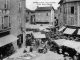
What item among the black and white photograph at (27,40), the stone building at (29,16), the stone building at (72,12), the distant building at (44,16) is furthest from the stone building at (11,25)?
the distant building at (44,16)

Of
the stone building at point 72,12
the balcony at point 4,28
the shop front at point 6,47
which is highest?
the stone building at point 72,12

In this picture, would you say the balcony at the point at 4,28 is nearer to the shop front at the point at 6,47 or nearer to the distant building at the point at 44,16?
the shop front at the point at 6,47

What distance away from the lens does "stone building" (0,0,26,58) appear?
1937cm

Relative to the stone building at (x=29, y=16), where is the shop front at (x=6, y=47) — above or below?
below

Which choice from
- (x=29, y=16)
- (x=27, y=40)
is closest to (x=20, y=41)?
(x=27, y=40)

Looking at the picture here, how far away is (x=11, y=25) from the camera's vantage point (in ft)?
74.2

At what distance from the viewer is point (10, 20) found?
22.1 m

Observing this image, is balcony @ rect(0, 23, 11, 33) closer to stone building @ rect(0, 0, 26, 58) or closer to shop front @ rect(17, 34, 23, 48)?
stone building @ rect(0, 0, 26, 58)

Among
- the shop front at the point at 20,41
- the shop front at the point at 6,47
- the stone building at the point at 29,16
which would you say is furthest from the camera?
the stone building at the point at 29,16

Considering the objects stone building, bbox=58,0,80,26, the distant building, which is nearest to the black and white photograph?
stone building, bbox=58,0,80,26

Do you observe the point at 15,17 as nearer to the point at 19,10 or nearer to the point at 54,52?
the point at 19,10

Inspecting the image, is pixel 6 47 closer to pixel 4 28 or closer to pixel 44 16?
pixel 4 28

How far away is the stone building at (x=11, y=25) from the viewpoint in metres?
19.4

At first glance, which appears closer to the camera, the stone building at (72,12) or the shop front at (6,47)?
the shop front at (6,47)
